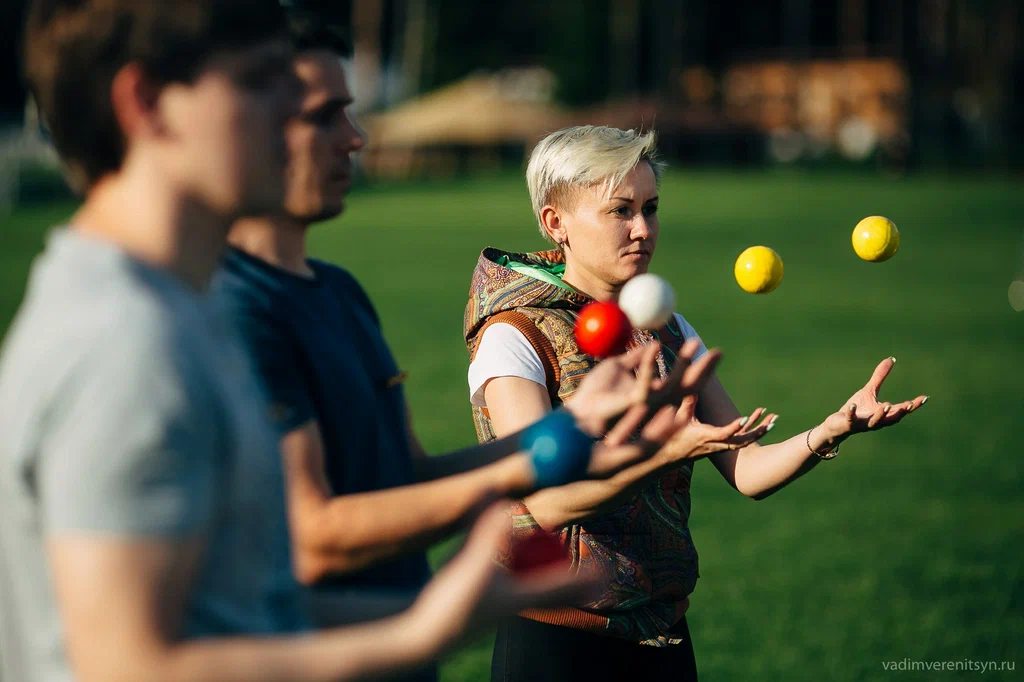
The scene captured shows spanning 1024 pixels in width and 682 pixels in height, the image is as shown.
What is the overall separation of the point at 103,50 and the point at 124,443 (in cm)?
63

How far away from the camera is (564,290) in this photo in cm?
400

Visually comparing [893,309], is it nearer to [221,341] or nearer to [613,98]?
[221,341]

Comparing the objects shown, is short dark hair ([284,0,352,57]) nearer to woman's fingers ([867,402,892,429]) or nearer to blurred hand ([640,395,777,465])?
blurred hand ([640,395,777,465])

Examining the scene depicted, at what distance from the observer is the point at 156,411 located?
5.23 ft

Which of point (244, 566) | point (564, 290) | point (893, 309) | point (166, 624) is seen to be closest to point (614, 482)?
point (564, 290)

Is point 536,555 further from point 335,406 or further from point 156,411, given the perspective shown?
point 156,411

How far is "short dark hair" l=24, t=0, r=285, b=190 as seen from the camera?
1.75 meters

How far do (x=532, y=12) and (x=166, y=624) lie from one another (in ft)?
290

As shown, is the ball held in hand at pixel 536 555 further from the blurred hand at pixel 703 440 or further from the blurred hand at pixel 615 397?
the blurred hand at pixel 703 440

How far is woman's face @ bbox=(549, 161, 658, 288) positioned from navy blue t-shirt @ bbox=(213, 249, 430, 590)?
132 centimetres

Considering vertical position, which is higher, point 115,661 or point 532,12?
point 532,12

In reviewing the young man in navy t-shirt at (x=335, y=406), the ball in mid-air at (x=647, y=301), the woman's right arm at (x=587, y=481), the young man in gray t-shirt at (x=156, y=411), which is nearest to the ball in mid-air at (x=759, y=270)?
the ball in mid-air at (x=647, y=301)

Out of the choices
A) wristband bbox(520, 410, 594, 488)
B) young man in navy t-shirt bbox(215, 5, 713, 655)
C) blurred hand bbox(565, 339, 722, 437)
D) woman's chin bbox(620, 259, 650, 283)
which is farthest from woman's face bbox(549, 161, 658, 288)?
wristband bbox(520, 410, 594, 488)

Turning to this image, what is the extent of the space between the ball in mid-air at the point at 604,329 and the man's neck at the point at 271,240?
40.8 inches
